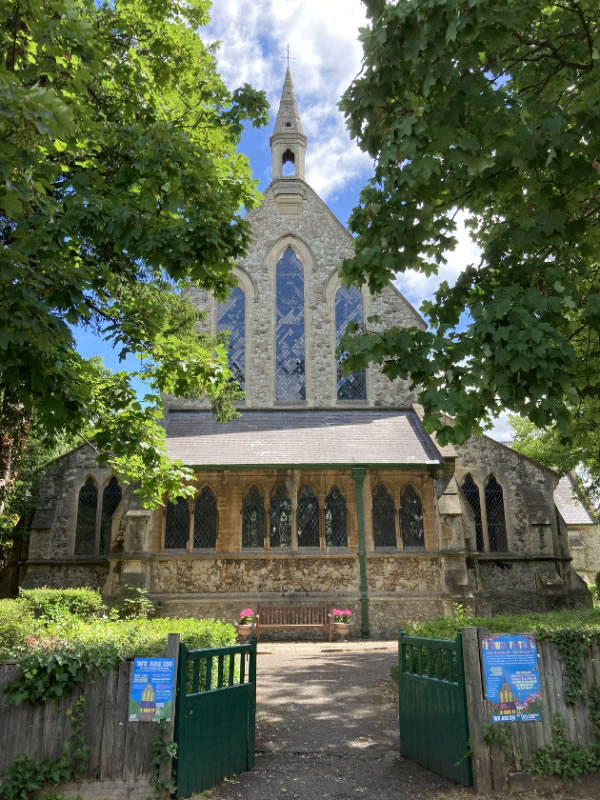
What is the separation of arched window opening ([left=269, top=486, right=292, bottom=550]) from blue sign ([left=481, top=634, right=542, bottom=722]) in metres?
11.6

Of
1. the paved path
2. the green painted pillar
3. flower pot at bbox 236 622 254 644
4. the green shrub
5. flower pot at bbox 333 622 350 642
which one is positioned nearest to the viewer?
the paved path

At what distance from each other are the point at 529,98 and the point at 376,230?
6.28ft

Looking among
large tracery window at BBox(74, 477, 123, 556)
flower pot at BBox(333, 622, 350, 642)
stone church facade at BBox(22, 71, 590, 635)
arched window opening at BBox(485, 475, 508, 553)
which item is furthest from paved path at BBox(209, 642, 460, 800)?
large tracery window at BBox(74, 477, 123, 556)

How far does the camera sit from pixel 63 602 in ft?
42.3

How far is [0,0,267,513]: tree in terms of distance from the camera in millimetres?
6008

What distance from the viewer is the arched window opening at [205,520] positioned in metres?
17.3

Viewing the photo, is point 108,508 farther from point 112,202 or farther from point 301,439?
point 112,202

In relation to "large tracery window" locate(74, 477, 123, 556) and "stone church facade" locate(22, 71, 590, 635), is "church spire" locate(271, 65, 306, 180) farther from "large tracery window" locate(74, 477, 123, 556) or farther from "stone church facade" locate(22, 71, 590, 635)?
"large tracery window" locate(74, 477, 123, 556)

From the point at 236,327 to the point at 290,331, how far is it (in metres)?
1.73

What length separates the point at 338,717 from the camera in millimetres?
8398

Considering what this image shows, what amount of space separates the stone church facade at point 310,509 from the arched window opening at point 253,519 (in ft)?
0.12

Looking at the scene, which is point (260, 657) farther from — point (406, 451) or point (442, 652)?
point (442, 652)

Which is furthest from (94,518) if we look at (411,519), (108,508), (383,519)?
(411,519)

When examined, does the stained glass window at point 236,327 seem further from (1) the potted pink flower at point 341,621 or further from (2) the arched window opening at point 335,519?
(1) the potted pink flower at point 341,621
